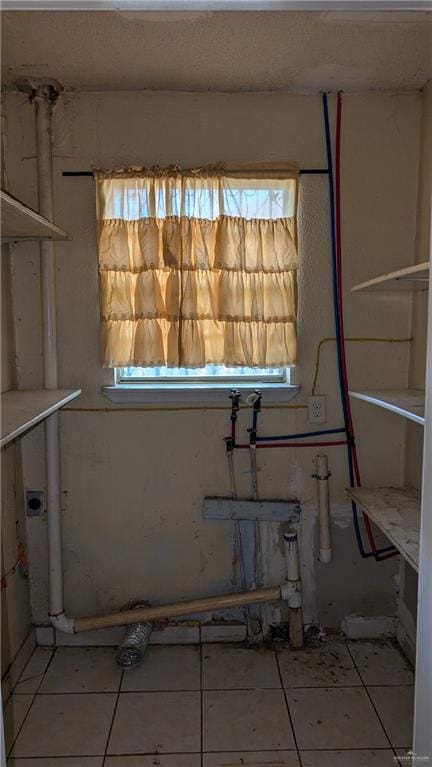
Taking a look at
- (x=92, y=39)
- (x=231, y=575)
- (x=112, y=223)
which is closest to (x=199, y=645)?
(x=231, y=575)

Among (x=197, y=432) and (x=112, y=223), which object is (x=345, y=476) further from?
(x=112, y=223)

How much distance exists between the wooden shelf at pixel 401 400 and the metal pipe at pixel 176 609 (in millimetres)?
924

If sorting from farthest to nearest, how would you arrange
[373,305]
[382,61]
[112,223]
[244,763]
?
[373,305] < [112,223] < [382,61] < [244,763]

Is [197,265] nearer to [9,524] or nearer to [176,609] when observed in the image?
[9,524]

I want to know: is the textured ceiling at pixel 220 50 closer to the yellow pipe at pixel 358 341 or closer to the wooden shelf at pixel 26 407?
the yellow pipe at pixel 358 341

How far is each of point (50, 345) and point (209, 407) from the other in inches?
28.2

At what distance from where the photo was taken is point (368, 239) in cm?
216

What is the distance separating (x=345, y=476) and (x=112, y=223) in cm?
147

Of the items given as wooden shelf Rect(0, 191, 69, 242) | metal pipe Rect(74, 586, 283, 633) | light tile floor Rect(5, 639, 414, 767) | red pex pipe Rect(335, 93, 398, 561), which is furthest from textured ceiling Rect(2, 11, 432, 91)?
light tile floor Rect(5, 639, 414, 767)

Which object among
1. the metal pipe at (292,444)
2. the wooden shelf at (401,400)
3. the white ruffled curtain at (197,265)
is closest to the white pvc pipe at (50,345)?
the white ruffled curtain at (197,265)

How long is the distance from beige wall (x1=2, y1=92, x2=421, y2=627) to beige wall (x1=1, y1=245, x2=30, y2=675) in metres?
0.05

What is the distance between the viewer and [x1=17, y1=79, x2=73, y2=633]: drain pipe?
2018 millimetres

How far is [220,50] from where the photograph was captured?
1.76 metres

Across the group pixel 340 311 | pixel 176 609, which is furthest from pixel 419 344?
pixel 176 609
